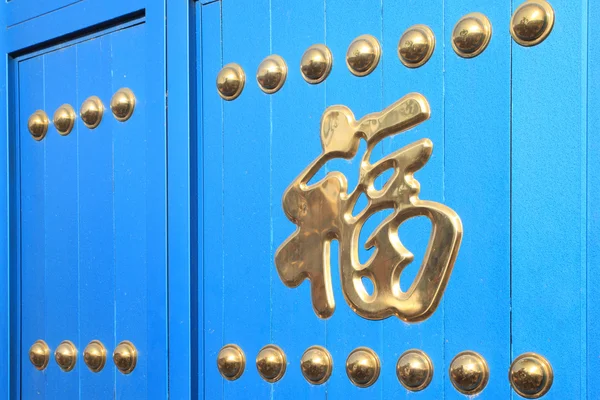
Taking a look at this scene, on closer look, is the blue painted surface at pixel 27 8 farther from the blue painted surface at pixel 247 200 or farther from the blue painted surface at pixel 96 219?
the blue painted surface at pixel 247 200

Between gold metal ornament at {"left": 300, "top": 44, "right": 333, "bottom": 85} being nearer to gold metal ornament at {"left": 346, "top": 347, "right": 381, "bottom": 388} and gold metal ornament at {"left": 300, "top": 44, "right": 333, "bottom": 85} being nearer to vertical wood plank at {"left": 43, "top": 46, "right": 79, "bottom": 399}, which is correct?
gold metal ornament at {"left": 346, "top": 347, "right": 381, "bottom": 388}

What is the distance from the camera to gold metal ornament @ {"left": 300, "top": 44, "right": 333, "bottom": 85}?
143 cm

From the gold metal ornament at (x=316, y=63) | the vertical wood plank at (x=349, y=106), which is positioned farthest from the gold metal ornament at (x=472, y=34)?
the gold metal ornament at (x=316, y=63)

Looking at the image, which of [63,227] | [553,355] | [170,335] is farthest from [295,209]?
[63,227]

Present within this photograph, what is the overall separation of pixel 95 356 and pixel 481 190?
35.6 inches

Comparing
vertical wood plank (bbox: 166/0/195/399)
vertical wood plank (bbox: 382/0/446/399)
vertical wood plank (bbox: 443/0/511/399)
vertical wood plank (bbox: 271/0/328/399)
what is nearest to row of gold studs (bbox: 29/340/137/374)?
vertical wood plank (bbox: 166/0/195/399)

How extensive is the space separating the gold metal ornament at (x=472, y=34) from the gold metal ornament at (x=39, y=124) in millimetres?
1004

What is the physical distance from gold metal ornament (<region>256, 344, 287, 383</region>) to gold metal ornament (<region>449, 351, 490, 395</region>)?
33 cm

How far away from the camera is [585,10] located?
1.14 m

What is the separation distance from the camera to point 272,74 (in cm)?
150

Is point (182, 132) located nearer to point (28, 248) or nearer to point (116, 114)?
point (116, 114)

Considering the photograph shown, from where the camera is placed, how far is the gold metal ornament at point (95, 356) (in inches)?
69.2

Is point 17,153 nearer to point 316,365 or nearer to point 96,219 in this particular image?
point 96,219

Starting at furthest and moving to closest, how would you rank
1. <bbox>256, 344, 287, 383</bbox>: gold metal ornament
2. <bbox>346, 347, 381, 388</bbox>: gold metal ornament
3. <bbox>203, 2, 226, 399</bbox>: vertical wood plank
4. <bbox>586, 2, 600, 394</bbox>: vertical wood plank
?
<bbox>203, 2, 226, 399</bbox>: vertical wood plank
<bbox>256, 344, 287, 383</bbox>: gold metal ornament
<bbox>346, 347, 381, 388</bbox>: gold metal ornament
<bbox>586, 2, 600, 394</bbox>: vertical wood plank
